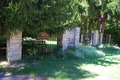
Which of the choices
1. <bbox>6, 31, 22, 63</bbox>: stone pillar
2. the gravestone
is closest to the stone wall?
<bbox>6, 31, 22, 63</bbox>: stone pillar

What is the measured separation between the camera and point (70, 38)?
853 centimetres

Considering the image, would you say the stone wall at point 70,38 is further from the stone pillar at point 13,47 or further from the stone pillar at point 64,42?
the stone pillar at point 13,47

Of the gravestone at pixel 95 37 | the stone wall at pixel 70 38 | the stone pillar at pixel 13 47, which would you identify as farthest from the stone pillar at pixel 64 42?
the gravestone at pixel 95 37

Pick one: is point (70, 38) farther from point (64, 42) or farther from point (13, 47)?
point (13, 47)

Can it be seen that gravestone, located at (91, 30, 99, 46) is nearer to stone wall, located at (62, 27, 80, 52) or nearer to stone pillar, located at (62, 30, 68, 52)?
stone wall, located at (62, 27, 80, 52)

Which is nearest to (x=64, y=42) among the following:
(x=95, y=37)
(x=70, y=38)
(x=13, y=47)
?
(x=70, y=38)

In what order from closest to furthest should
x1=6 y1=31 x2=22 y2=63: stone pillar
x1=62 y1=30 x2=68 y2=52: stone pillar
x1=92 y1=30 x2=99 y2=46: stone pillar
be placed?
x1=6 y1=31 x2=22 y2=63: stone pillar → x1=62 y1=30 x2=68 y2=52: stone pillar → x1=92 y1=30 x2=99 y2=46: stone pillar

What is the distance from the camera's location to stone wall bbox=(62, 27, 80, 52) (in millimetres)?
8195

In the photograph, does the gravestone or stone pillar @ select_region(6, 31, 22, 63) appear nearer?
stone pillar @ select_region(6, 31, 22, 63)

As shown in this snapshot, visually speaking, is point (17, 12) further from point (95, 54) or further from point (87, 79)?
point (95, 54)

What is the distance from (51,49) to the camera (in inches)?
330

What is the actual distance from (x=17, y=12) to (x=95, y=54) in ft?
21.8

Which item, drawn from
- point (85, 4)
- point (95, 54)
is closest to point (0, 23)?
point (95, 54)

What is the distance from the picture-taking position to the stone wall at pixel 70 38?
8195mm
